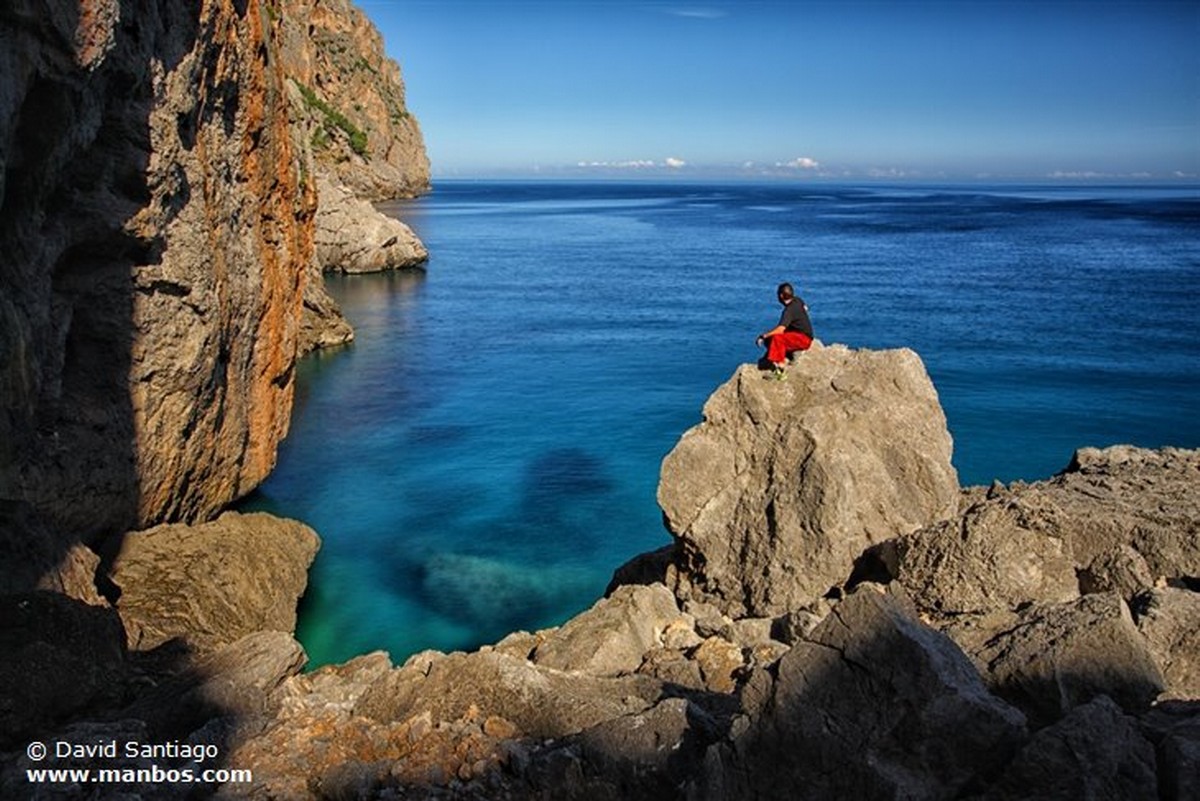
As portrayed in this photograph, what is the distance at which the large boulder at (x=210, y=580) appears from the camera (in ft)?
49.0

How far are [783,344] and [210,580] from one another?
11480 millimetres

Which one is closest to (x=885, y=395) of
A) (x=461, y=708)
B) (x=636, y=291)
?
(x=461, y=708)

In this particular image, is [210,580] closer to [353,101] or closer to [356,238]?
[356,238]

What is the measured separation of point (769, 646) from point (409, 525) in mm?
16076

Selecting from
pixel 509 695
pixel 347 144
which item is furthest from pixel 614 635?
pixel 347 144

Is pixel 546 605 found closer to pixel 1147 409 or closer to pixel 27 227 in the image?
pixel 27 227

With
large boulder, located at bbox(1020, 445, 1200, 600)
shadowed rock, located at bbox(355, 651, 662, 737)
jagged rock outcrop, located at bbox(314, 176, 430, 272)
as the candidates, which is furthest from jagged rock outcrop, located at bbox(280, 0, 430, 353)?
large boulder, located at bbox(1020, 445, 1200, 600)

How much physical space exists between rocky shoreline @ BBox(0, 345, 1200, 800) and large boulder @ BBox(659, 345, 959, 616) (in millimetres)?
40

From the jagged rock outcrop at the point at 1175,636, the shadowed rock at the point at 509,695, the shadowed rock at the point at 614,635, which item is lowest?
the shadowed rock at the point at 614,635

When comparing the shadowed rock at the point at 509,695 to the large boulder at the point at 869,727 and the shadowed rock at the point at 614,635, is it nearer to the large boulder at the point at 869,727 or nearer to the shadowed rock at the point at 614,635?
the shadowed rock at the point at 614,635

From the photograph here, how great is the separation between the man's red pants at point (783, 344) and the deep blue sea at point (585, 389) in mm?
8827

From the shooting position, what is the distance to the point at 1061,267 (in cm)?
7525

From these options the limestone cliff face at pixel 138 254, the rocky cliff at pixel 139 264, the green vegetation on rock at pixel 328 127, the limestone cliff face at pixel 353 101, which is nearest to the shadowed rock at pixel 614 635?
the rocky cliff at pixel 139 264

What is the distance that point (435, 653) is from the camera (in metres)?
10.7
